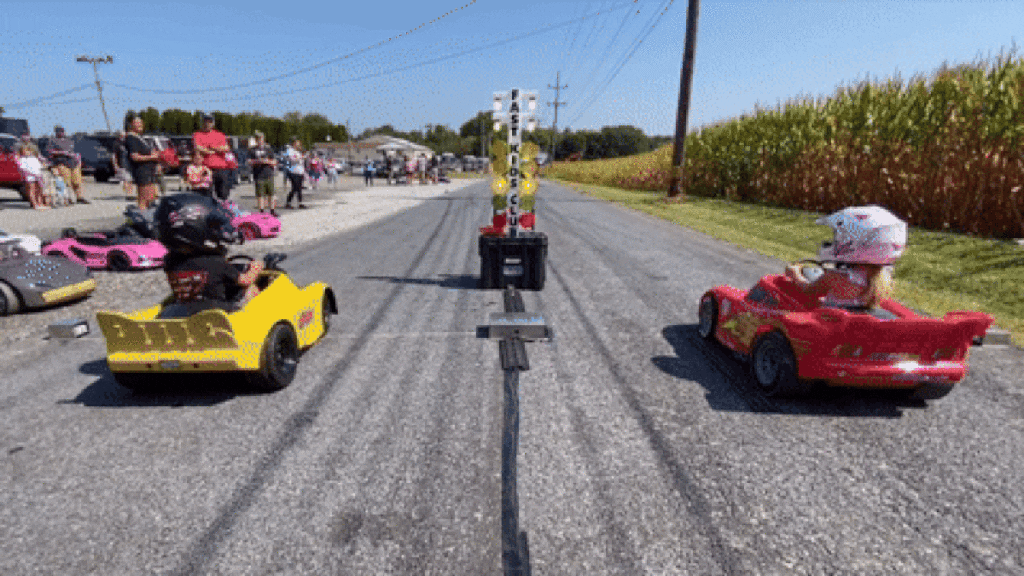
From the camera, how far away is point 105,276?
7.24 m

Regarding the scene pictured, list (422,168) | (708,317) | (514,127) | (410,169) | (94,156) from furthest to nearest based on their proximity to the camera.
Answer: (410,169)
(422,168)
(94,156)
(514,127)
(708,317)

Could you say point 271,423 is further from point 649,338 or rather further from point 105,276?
point 105,276

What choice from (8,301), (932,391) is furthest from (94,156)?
(932,391)

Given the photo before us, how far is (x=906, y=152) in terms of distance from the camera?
10945 millimetres

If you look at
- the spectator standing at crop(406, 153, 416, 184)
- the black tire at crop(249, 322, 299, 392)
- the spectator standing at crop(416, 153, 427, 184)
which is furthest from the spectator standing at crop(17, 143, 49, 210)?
the spectator standing at crop(416, 153, 427, 184)

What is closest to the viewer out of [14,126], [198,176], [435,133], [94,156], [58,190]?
[198,176]

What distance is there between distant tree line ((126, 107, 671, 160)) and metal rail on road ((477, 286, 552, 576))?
43272 mm

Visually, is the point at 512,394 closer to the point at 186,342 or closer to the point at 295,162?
the point at 186,342

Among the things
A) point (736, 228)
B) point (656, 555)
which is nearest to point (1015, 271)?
point (736, 228)

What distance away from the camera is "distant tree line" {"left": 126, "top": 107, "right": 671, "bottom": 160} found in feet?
247

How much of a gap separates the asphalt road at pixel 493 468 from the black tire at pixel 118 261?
3.13 m

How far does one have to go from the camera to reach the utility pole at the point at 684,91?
730 inches

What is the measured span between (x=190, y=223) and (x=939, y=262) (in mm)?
9668

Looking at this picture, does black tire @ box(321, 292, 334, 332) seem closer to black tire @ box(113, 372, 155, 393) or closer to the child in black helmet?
the child in black helmet
